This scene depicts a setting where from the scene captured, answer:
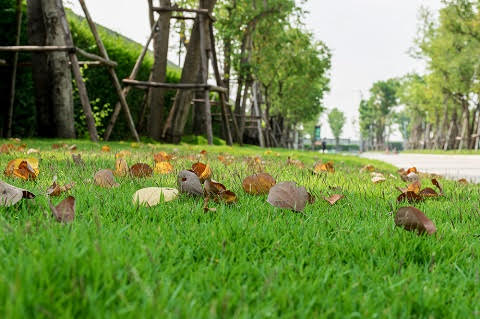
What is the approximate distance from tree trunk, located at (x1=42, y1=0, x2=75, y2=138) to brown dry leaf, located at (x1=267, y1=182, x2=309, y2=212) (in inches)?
260

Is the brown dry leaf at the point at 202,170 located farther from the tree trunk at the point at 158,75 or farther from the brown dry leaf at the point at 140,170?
the tree trunk at the point at 158,75

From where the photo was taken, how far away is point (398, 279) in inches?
42.8

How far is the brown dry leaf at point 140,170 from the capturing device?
8.49 feet

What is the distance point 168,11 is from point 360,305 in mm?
10671

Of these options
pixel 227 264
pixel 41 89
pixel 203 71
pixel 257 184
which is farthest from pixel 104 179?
pixel 203 71

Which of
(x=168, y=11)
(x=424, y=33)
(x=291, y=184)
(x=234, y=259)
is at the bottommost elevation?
(x=234, y=259)

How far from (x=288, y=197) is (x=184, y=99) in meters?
9.72

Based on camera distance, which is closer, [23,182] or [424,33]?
[23,182]

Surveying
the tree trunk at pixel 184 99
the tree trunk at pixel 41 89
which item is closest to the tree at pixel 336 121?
the tree trunk at pixel 184 99

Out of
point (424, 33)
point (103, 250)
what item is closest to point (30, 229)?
point (103, 250)

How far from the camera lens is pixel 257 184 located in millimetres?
2178

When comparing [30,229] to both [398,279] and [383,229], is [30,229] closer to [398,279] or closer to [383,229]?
[398,279]

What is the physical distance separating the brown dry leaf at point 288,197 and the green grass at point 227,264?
0.12 feet

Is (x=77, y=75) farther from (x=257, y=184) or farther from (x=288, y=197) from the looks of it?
(x=288, y=197)
